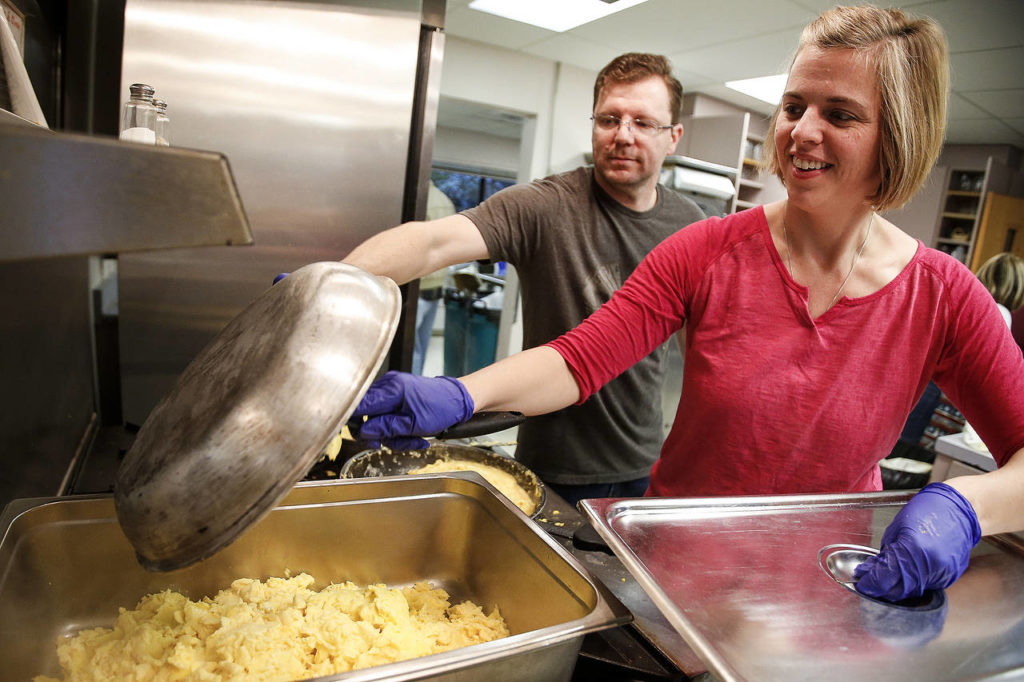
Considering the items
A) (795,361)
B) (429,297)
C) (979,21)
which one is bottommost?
(429,297)

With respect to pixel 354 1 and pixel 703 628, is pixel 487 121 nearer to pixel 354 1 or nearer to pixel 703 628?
pixel 354 1

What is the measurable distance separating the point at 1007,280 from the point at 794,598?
4244mm

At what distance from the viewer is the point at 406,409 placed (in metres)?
0.99

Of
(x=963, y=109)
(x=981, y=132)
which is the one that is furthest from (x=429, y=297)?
(x=981, y=132)

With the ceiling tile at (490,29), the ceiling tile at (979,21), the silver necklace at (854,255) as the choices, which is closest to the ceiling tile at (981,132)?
the ceiling tile at (979,21)

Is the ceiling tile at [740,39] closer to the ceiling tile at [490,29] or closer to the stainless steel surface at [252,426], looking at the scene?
the ceiling tile at [490,29]

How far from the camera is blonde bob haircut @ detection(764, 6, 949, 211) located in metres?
1.00

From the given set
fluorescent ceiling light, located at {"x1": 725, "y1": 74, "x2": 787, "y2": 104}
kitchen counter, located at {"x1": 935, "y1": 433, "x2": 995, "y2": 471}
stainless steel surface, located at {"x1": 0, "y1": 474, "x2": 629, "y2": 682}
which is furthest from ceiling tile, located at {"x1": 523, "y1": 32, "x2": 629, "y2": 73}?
stainless steel surface, located at {"x1": 0, "y1": 474, "x2": 629, "y2": 682}

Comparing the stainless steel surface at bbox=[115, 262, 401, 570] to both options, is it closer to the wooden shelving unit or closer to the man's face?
the man's face

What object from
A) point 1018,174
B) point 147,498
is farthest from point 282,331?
point 1018,174

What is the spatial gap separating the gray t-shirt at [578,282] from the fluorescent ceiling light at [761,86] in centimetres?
390

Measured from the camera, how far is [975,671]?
64cm

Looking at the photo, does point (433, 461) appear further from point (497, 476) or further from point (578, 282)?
point (578, 282)

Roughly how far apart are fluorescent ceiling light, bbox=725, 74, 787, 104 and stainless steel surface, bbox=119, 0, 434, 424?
4062 mm
